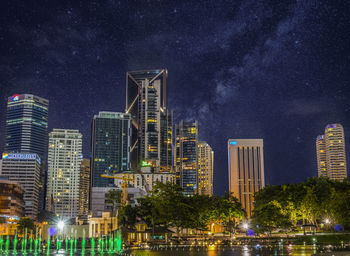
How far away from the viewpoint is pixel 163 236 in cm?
9056

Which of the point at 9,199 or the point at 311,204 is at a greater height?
the point at 9,199

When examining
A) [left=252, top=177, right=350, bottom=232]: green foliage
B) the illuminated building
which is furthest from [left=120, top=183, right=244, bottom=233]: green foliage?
the illuminated building

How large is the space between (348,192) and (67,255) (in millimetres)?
51893

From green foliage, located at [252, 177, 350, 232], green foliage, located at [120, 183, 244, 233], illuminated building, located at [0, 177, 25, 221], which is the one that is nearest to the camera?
green foliage, located at [252, 177, 350, 232]

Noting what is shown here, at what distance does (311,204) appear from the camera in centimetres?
7206

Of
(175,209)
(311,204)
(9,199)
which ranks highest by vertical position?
(9,199)

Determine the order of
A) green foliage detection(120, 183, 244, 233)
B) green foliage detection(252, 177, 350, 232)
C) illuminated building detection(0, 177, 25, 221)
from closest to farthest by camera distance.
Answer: green foliage detection(252, 177, 350, 232) < green foliage detection(120, 183, 244, 233) < illuminated building detection(0, 177, 25, 221)

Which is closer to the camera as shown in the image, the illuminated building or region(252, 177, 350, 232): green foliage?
region(252, 177, 350, 232): green foliage

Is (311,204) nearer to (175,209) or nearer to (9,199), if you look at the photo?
(175,209)

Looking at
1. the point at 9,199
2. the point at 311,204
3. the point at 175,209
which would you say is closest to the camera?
the point at 311,204

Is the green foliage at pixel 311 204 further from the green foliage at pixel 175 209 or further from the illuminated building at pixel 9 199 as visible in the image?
the illuminated building at pixel 9 199

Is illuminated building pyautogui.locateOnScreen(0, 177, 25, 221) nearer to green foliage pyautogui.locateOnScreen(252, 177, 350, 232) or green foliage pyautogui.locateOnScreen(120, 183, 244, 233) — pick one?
green foliage pyautogui.locateOnScreen(120, 183, 244, 233)

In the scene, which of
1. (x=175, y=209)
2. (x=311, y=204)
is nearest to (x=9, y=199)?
(x=175, y=209)

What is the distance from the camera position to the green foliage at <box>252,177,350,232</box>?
6981 cm
